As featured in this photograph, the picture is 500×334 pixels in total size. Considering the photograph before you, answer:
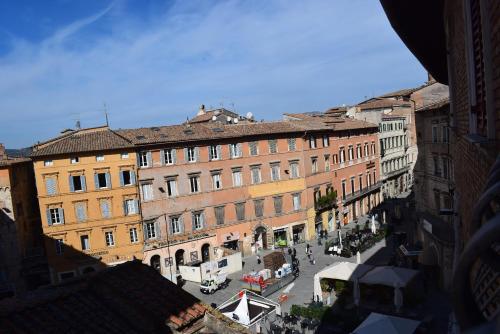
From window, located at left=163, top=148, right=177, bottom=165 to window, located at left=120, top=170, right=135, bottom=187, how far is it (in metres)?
2.71

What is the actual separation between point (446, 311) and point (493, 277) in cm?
1992

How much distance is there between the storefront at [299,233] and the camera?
128 ft

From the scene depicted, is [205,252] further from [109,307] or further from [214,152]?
[109,307]

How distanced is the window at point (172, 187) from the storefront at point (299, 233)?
464 inches

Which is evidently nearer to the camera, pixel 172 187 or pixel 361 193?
pixel 172 187

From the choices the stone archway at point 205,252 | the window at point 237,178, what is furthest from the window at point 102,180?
the window at point 237,178

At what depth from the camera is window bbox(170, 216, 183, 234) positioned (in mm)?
33556

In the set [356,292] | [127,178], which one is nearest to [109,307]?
[356,292]

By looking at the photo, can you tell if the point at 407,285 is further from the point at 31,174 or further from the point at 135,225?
the point at 31,174

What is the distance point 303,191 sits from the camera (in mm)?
39219

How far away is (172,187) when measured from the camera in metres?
33.5

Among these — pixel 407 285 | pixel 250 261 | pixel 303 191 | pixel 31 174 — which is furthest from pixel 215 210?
pixel 407 285

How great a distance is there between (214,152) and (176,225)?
6658mm

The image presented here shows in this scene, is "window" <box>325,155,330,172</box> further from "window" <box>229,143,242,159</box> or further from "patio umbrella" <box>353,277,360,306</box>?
"patio umbrella" <box>353,277,360,306</box>
